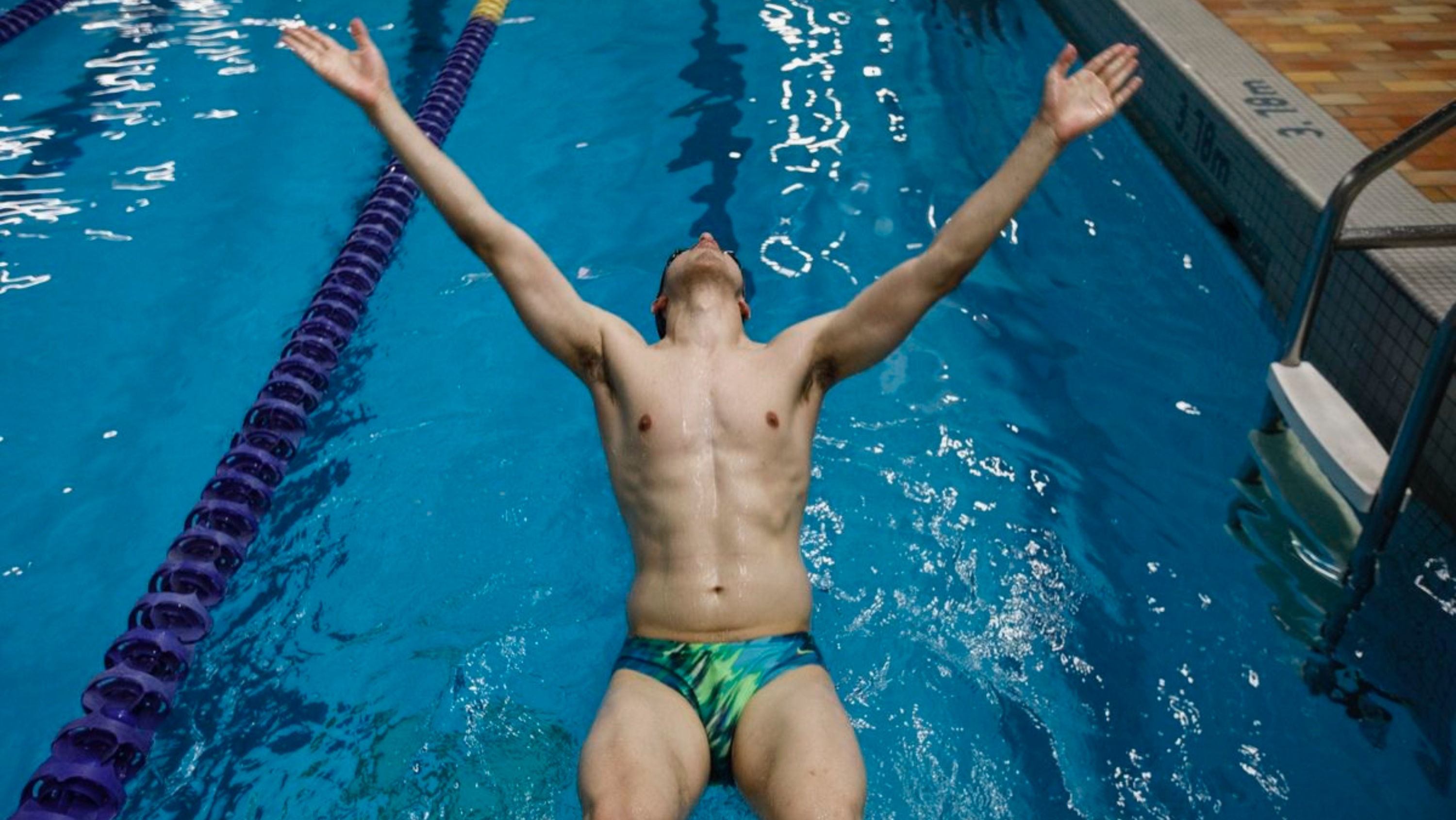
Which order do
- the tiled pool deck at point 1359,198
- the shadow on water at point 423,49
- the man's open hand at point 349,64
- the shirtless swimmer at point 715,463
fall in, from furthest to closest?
the shadow on water at point 423,49 < the tiled pool deck at point 1359,198 < the man's open hand at point 349,64 < the shirtless swimmer at point 715,463

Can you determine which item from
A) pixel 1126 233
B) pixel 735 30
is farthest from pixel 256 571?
pixel 735 30

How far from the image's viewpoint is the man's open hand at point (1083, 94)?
9.01ft

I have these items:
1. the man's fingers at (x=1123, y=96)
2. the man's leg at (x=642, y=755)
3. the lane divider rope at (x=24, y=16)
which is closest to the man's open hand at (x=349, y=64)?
the man's leg at (x=642, y=755)

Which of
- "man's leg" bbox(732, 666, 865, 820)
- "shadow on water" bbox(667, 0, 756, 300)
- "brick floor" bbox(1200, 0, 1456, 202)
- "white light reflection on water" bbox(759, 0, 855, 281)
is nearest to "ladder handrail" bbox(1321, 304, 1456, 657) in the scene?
"man's leg" bbox(732, 666, 865, 820)

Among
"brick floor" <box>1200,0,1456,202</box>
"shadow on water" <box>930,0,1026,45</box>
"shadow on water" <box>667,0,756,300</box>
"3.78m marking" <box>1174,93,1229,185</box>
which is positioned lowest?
"shadow on water" <box>667,0,756,300</box>

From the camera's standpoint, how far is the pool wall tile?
3998 mm

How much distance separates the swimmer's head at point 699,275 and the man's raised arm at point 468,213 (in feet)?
0.95

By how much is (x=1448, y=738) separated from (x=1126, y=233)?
9.82ft

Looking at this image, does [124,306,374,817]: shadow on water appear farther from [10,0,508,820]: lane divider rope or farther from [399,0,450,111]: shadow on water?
[399,0,450,111]: shadow on water

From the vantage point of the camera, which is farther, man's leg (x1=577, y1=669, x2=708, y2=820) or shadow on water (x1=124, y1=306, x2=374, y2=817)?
shadow on water (x1=124, y1=306, x2=374, y2=817)

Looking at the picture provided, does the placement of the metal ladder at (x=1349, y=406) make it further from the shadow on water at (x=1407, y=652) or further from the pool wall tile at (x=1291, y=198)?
the pool wall tile at (x=1291, y=198)

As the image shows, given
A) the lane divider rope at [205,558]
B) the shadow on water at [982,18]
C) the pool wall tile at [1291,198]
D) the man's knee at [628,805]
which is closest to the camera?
the man's knee at [628,805]

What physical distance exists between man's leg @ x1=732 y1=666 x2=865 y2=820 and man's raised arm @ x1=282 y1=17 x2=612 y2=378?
100 centimetres

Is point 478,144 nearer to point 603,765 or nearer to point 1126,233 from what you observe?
point 1126,233
